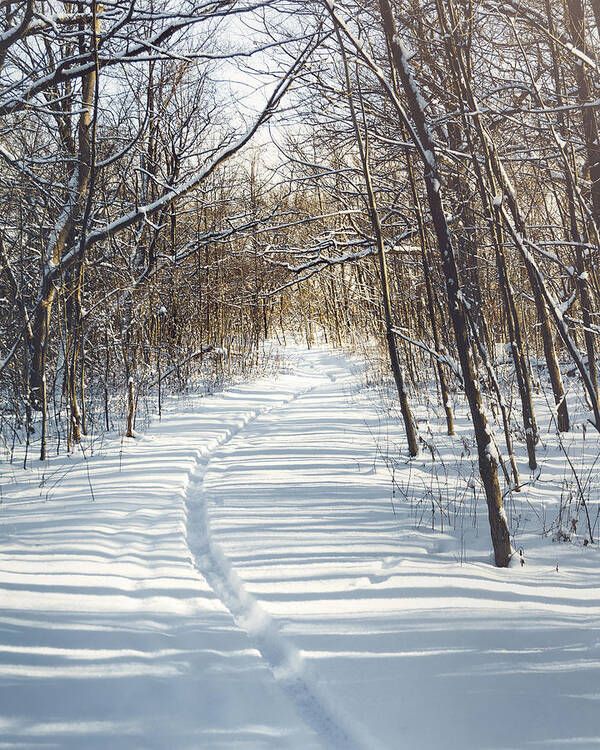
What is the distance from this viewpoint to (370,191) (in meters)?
6.03

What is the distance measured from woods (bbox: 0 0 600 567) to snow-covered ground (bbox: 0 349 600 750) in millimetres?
570

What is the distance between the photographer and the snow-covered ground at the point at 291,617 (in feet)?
6.51

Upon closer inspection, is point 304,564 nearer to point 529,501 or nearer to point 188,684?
point 188,684

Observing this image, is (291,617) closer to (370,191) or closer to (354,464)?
(354,464)

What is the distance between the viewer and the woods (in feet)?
14.5

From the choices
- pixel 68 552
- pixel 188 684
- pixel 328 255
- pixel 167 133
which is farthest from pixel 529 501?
pixel 167 133

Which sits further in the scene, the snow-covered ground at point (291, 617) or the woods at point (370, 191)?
the woods at point (370, 191)

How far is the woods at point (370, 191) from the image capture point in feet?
14.5

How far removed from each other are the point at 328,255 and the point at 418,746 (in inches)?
302

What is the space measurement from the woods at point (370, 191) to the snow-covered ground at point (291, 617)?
0.57m

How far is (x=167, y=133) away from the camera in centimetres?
1242

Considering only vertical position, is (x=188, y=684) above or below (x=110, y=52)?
below

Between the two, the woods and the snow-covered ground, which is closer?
the snow-covered ground

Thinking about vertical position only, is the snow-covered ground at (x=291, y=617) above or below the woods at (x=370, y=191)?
below
